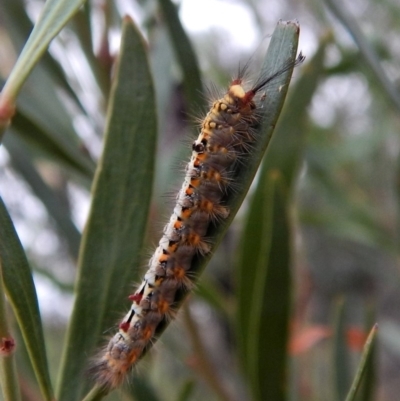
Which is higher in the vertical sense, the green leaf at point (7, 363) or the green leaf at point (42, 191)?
the green leaf at point (42, 191)

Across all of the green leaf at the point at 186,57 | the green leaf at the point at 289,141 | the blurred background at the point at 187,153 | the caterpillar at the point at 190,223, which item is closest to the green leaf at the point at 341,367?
the blurred background at the point at 187,153

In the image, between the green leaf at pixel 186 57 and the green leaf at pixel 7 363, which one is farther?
the green leaf at pixel 186 57

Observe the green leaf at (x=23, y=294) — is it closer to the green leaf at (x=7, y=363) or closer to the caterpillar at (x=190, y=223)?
the green leaf at (x=7, y=363)

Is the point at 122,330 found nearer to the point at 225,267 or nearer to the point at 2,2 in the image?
the point at 2,2

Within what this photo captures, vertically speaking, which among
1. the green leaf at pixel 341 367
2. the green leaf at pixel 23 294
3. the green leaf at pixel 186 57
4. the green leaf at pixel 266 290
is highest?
the green leaf at pixel 186 57

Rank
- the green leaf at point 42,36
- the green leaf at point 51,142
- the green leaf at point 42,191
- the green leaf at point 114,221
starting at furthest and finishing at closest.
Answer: the green leaf at point 42,191
the green leaf at point 51,142
the green leaf at point 114,221
the green leaf at point 42,36

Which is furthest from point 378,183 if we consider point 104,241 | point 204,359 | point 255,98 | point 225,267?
point 104,241

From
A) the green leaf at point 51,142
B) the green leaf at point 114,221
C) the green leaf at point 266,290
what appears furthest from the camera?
the green leaf at point 51,142
